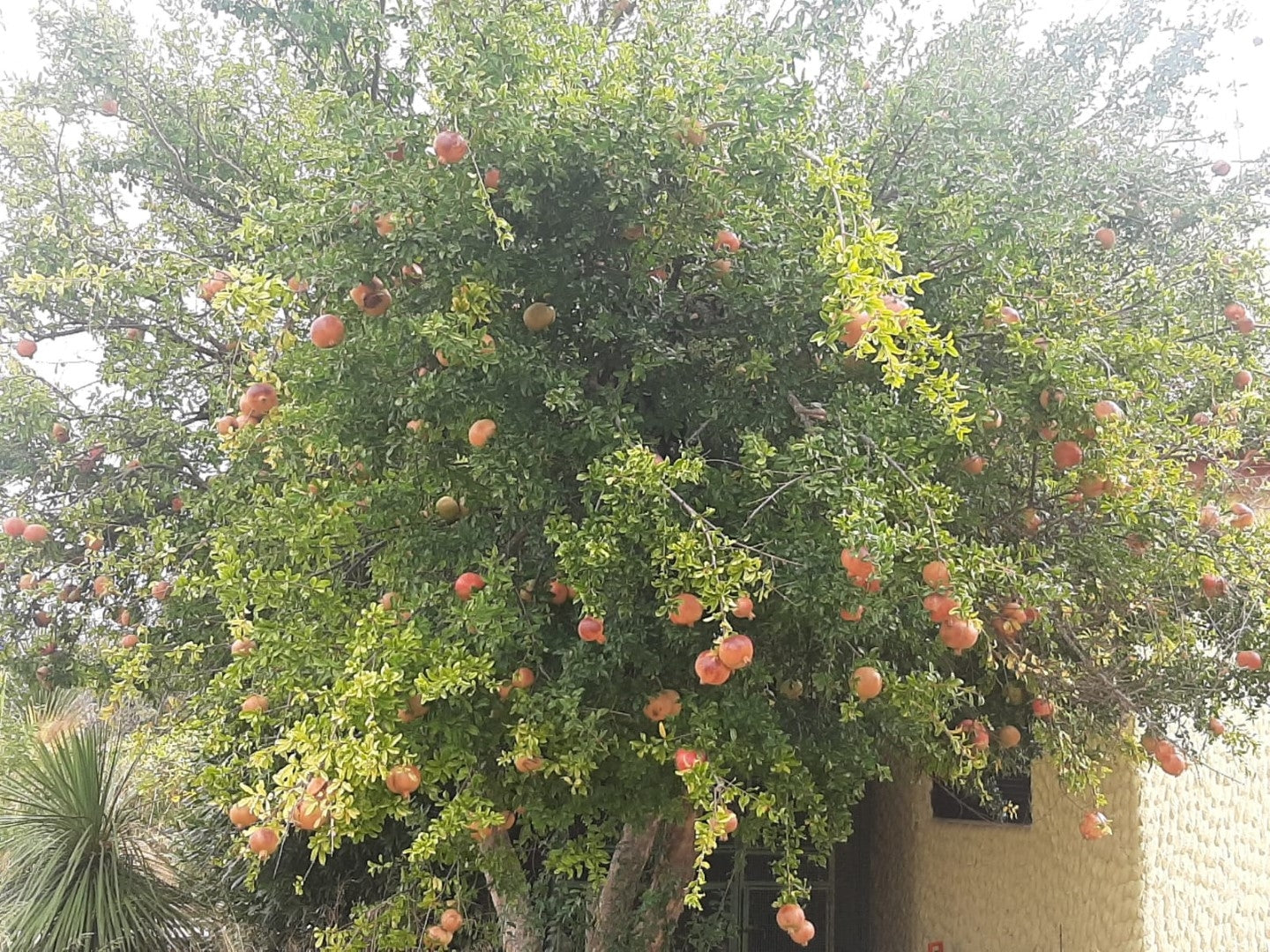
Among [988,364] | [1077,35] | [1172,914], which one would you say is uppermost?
[1077,35]

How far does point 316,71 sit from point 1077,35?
324 centimetres

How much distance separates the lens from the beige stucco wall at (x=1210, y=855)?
5250mm

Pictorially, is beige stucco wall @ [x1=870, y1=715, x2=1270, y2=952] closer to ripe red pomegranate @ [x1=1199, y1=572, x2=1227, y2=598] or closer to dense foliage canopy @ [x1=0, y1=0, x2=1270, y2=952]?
dense foliage canopy @ [x1=0, y1=0, x2=1270, y2=952]

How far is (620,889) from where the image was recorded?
434 cm

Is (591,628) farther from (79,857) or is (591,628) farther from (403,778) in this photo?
(79,857)

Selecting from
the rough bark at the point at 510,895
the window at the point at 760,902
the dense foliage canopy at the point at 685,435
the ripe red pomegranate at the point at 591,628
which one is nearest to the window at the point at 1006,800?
the window at the point at 760,902

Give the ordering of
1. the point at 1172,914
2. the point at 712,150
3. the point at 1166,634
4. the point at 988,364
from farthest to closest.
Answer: the point at 1172,914 → the point at 1166,634 → the point at 988,364 → the point at 712,150

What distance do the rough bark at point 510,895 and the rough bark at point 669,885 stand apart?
0.50 m

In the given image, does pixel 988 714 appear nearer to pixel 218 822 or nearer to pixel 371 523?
pixel 371 523

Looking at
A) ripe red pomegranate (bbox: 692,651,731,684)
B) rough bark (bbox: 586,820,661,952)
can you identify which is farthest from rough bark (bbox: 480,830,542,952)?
ripe red pomegranate (bbox: 692,651,731,684)

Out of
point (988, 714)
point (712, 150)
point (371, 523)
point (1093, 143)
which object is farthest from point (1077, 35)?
point (371, 523)

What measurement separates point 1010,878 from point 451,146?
6.11m

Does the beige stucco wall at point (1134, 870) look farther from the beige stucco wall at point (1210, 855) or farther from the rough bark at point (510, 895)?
the rough bark at point (510, 895)

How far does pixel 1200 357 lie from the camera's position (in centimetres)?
329
